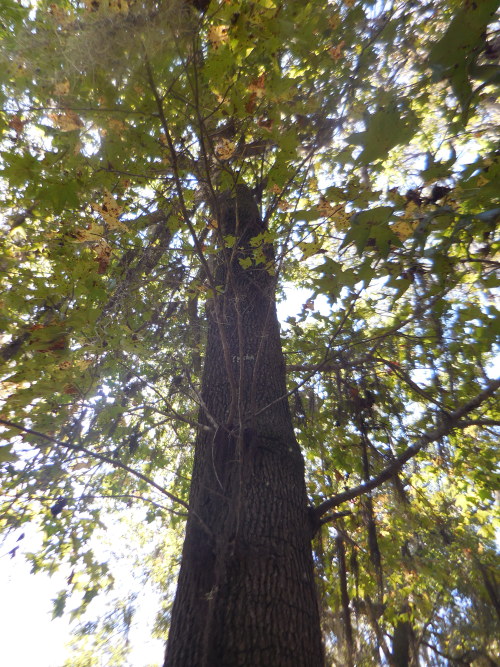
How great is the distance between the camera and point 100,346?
2646 mm

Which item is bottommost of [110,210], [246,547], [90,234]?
[246,547]

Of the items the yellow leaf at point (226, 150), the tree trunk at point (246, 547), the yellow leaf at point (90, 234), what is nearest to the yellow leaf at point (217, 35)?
the yellow leaf at point (226, 150)

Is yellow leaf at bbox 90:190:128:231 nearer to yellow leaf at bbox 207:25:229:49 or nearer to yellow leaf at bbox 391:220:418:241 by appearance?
yellow leaf at bbox 207:25:229:49

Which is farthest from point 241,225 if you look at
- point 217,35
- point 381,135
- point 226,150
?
point 381,135

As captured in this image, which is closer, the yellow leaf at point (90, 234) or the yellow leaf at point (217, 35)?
the yellow leaf at point (217, 35)

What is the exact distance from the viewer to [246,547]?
1.59 metres

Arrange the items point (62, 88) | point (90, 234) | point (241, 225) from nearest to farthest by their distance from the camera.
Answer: point (62, 88), point (90, 234), point (241, 225)

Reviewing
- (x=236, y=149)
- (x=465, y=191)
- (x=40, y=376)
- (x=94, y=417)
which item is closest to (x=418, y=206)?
(x=465, y=191)

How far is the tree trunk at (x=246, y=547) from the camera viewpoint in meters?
1.37

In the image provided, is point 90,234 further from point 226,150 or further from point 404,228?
point 404,228

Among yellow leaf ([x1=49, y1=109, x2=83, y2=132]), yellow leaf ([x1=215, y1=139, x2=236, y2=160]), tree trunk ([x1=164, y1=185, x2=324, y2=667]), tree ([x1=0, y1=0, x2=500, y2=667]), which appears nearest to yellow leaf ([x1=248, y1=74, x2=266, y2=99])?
tree ([x1=0, y1=0, x2=500, y2=667])

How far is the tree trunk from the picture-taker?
4.50 feet

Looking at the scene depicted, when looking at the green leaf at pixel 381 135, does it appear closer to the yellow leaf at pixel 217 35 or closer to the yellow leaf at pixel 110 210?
the yellow leaf at pixel 217 35

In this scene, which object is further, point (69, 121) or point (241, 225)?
point (241, 225)
